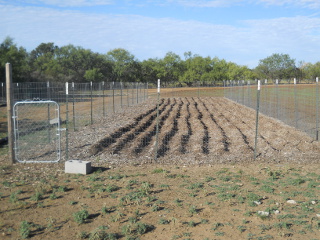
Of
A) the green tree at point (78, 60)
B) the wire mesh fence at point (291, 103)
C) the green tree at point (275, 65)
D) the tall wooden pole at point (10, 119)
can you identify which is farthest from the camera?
the green tree at point (275, 65)

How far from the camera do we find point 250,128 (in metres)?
14.9

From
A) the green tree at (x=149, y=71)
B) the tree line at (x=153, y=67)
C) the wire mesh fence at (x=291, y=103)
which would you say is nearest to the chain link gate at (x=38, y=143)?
the wire mesh fence at (x=291, y=103)

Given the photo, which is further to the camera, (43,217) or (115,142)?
(115,142)

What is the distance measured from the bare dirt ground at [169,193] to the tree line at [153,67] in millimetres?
43360

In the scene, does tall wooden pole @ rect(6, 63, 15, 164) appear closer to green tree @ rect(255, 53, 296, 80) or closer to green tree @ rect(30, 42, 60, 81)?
green tree @ rect(30, 42, 60, 81)

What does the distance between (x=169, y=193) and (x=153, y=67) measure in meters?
70.1

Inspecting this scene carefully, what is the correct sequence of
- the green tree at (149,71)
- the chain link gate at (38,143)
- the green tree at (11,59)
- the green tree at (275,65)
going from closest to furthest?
the chain link gate at (38,143)
the green tree at (11,59)
the green tree at (149,71)
the green tree at (275,65)

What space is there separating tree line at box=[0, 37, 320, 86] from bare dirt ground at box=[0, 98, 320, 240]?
43.4 meters

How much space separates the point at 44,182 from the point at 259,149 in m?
6.31

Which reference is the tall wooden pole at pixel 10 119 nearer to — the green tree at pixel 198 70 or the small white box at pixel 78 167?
the small white box at pixel 78 167

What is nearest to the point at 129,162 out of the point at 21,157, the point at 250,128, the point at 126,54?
the point at 21,157

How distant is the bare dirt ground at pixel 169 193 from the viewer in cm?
501

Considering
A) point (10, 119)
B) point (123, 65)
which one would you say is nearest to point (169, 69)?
point (123, 65)

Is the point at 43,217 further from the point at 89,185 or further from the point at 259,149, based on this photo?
the point at 259,149
